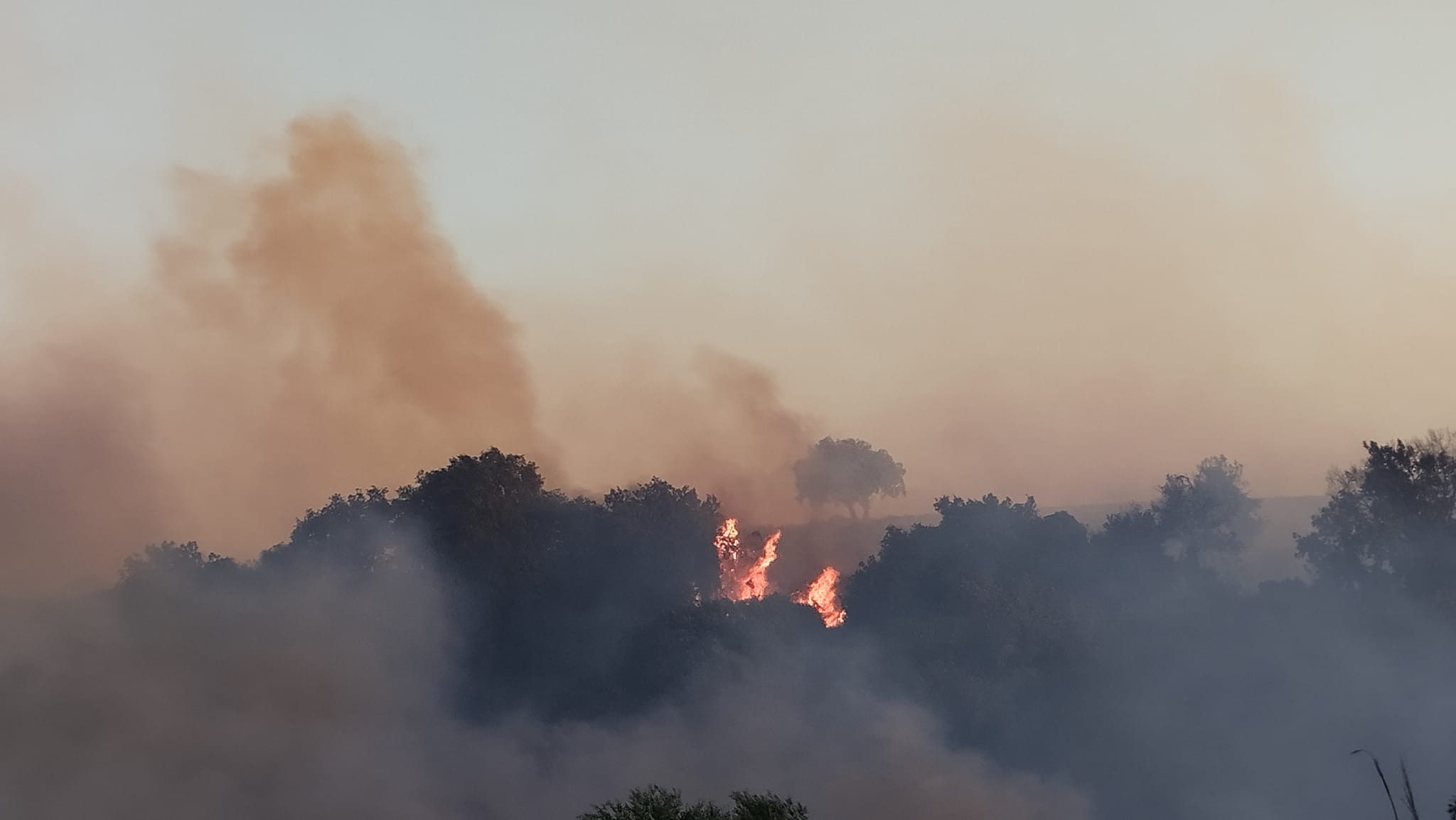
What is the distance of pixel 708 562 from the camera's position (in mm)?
134875

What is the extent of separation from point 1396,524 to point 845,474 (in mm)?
60516

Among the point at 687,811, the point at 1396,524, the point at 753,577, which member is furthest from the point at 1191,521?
the point at 687,811

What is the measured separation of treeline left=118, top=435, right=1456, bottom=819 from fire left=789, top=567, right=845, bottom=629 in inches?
85.8

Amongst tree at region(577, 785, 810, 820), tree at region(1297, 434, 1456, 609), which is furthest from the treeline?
tree at region(577, 785, 810, 820)

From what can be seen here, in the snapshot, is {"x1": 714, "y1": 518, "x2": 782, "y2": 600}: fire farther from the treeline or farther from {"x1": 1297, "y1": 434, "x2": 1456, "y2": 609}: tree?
{"x1": 1297, "y1": 434, "x2": 1456, "y2": 609}: tree

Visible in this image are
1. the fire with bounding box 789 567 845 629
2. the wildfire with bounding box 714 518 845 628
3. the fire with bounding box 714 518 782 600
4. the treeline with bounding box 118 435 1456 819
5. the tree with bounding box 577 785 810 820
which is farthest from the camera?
the fire with bounding box 714 518 782 600

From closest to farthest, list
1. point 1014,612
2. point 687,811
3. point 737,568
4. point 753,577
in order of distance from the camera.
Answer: point 687,811
point 1014,612
point 737,568
point 753,577

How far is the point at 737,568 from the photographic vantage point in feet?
461

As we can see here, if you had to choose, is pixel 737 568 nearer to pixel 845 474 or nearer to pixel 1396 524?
pixel 845 474

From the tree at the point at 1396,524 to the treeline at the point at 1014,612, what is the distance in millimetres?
179

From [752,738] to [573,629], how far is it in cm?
2380

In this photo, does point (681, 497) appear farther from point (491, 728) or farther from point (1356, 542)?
point (1356, 542)

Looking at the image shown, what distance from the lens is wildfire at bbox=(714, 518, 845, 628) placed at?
138000mm

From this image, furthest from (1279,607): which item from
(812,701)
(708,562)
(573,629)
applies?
(573,629)
